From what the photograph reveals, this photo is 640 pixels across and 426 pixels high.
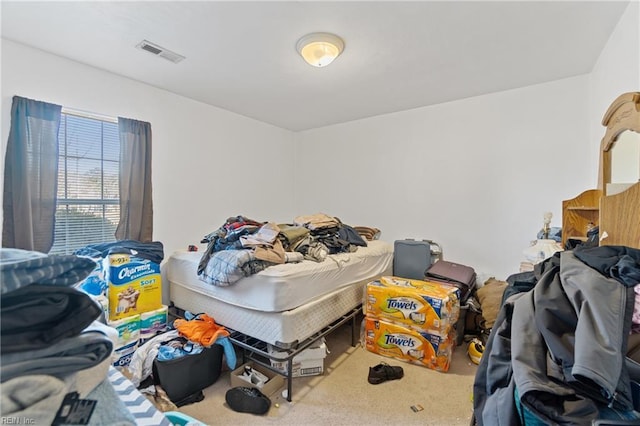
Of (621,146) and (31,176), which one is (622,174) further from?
(31,176)

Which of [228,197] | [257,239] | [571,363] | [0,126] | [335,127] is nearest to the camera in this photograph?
[571,363]

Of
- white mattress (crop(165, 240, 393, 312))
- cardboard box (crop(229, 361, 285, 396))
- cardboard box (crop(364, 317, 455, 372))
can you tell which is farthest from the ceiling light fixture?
cardboard box (crop(229, 361, 285, 396))

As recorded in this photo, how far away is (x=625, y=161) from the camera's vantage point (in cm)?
155

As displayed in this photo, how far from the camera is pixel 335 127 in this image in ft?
14.1

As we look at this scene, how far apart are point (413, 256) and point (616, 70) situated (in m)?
2.26

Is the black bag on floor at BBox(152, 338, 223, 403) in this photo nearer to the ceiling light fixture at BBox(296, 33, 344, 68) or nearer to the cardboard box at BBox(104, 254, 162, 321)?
the cardboard box at BBox(104, 254, 162, 321)

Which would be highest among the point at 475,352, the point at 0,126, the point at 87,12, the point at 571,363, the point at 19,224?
the point at 87,12

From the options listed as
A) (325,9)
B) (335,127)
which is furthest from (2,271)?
(335,127)

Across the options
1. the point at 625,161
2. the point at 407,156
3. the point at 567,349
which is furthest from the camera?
the point at 407,156

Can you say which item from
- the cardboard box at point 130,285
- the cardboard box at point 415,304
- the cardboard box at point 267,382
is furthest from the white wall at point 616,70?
the cardboard box at point 130,285

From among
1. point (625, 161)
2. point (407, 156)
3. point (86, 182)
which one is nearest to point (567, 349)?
point (625, 161)

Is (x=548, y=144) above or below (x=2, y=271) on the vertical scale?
above

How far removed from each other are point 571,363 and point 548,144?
278 centimetres

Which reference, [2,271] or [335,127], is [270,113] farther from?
[2,271]
